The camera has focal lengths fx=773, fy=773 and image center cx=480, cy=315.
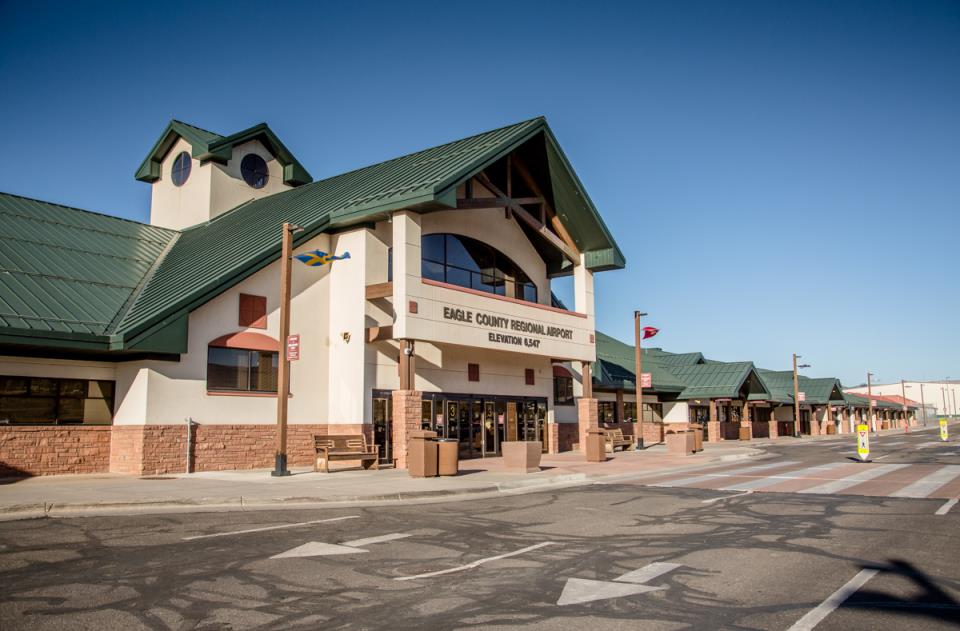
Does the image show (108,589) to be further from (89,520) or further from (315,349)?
(315,349)

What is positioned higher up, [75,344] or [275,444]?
[75,344]

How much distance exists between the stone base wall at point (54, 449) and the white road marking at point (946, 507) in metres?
18.4

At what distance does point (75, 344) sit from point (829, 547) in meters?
16.7

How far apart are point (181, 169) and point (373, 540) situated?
26715 mm

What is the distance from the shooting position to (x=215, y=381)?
20.8 meters

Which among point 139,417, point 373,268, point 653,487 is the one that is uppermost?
point 373,268

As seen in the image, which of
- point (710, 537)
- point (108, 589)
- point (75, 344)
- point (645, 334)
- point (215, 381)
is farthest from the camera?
point (645, 334)

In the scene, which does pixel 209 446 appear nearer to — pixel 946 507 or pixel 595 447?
pixel 595 447

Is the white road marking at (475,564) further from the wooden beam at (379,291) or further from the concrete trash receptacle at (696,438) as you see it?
the concrete trash receptacle at (696,438)

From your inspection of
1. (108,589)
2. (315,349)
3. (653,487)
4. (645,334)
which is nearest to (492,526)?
(108,589)

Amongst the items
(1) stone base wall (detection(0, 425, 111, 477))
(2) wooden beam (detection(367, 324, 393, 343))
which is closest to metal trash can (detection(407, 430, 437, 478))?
(2) wooden beam (detection(367, 324, 393, 343))

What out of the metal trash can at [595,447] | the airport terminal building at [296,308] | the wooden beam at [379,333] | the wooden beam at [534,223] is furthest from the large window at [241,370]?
the metal trash can at [595,447]

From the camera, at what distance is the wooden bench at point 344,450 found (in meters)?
19.9

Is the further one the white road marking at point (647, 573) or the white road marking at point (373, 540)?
the white road marking at point (373, 540)
